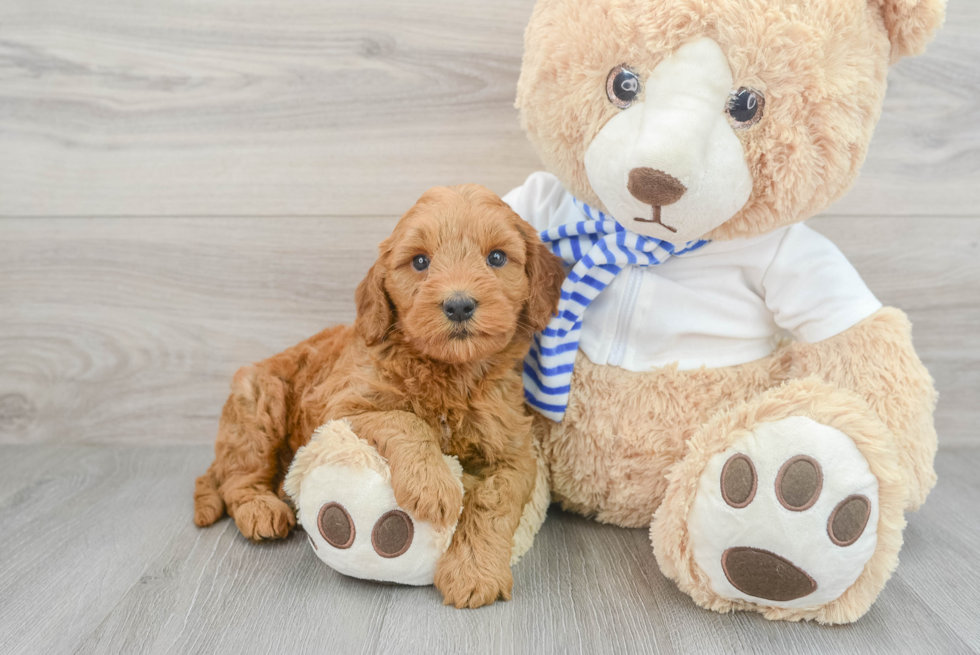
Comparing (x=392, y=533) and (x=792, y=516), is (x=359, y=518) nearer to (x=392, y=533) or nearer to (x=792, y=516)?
(x=392, y=533)

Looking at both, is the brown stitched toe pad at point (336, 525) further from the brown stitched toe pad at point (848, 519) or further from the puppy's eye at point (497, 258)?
the brown stitched toe pad at point (848, 519)

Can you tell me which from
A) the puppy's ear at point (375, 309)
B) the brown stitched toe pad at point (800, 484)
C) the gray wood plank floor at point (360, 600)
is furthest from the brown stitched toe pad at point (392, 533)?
the brown stitched toe pad at point (800, 484)

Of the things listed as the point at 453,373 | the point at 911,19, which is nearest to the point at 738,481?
the point at 453,373

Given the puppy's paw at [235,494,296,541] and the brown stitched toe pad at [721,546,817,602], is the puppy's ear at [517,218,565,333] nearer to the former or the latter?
the brown stitched toe pad at [721,546,817,602]

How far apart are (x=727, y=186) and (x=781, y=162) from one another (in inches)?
3.7

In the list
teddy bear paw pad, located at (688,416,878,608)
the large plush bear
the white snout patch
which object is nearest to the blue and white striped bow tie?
the large plush bear

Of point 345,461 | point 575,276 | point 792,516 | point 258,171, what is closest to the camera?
point 792,516

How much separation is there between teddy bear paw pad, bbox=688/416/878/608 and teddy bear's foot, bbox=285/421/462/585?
0.43 metres

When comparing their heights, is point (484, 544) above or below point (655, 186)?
below

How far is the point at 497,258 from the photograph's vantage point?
113cm

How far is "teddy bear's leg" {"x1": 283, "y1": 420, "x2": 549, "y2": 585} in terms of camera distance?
1.07m

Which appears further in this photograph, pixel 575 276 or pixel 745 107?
pixel 575 276

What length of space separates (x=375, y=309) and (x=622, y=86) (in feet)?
1.75

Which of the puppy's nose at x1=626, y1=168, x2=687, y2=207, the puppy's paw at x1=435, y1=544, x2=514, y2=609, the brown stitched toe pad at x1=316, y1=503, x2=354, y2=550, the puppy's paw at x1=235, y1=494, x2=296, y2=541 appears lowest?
the puppy's paw at x1=235, y1=494, x2=296, y2=541
